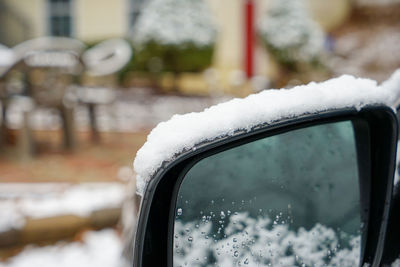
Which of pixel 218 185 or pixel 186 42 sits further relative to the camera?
pixel 186 42

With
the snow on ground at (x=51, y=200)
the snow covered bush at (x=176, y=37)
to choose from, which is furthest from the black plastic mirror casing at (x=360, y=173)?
the snow covered bush at (x=176, y=37)

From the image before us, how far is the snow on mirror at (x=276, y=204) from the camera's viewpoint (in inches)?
33.9

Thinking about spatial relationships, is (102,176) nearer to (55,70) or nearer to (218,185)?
(55,70)

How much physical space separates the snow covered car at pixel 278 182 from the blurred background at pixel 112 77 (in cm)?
36

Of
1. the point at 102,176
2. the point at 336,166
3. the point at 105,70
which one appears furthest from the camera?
the point at 105,70

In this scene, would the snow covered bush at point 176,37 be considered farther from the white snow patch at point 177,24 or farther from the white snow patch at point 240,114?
the white snow patch at point 240,114

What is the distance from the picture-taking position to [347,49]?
16344 millimetres

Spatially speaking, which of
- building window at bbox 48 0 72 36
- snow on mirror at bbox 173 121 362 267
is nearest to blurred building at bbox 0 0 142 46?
building window at bbox 48 0 72 36

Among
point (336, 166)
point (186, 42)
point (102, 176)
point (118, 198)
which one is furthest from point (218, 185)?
point (186, 42)

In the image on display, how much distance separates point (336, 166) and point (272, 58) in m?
11.5

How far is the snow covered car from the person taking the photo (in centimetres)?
72

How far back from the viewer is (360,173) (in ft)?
3.43

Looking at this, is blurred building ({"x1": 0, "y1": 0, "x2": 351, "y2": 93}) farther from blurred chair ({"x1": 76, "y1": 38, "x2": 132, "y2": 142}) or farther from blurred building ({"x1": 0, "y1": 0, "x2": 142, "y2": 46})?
blurred chair ({"x1": 76, "y1": 38, "x2": 132, "y2": 142})

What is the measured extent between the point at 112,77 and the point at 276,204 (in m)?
5.16
